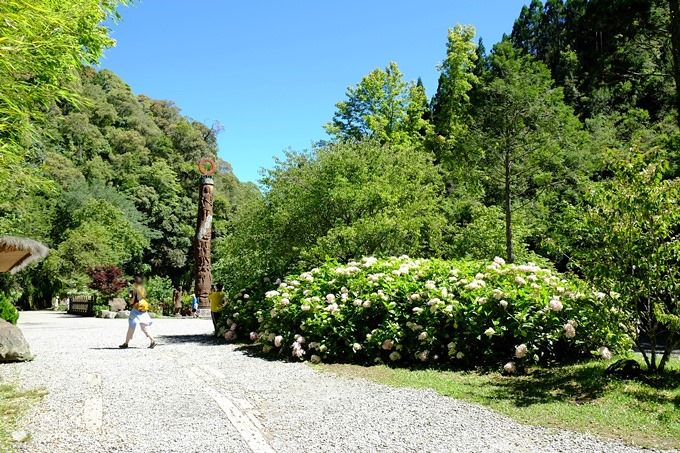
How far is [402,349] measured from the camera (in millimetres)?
7723

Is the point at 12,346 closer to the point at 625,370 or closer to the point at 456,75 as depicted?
the point at 625,370

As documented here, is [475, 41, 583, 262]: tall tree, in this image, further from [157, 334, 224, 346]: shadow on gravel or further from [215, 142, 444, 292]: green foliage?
[157, 334, 224, 346]: shadow on gravel

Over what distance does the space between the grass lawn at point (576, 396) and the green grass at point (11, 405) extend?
3717mm

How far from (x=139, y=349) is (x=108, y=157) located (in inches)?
1691

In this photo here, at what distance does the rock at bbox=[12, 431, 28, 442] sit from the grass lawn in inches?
152

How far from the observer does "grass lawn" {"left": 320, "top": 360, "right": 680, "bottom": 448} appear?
14.5 ft

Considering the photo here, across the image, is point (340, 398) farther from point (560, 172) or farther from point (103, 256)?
point (103, 256)

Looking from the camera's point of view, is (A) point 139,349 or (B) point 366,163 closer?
(A) point 139,349

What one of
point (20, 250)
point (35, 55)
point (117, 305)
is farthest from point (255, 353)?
point (117, 305)

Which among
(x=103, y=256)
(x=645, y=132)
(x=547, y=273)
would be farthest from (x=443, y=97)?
(x=547, y=273)

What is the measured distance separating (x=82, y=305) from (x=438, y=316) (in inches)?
842

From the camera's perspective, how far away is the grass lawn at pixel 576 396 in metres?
4.42

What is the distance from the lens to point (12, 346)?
782cm

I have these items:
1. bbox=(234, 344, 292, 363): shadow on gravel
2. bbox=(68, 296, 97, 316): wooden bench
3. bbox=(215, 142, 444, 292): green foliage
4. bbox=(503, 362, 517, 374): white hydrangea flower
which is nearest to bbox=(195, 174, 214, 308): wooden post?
bbox=(68, 296, 97, 316): wooden bench
